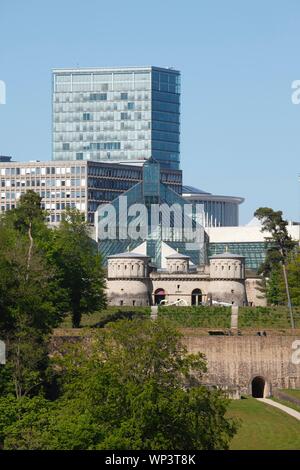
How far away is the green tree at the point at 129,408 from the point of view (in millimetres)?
80125

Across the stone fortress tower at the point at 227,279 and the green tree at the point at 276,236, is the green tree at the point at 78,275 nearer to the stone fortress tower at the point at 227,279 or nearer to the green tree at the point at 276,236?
the stone fortress tower at the point at 227,279

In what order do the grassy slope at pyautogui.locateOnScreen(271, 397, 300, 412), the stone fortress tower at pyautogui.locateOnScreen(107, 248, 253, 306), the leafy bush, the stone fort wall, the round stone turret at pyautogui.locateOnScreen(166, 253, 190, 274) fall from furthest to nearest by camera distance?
the round stone turret at pyautogui.locateOnScreen(166, 253, 190, 274) → the stone fortress tower at pyautogui.locateOnScreen(107, 248, 253, 306) → the leafy bush → the stone fort wall → the grassy slope at pyautogui.locateOnScreen(271, 397, 300, 412)

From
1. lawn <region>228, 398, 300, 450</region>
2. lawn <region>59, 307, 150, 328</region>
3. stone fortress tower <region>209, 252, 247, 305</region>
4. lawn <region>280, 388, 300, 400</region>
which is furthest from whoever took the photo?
stone fortress tower <region>209, 252, 247, 305</region>

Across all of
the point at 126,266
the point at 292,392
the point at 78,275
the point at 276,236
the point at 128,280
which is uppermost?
the point at 276,236

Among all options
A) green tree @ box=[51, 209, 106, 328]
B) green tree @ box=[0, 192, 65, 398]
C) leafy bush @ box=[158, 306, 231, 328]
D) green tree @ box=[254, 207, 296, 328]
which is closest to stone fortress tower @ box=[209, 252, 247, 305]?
green tree @ box=[254, 207, 296, 328]

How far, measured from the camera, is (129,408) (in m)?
84.6

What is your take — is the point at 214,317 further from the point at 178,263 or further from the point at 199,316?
the point at 178,263

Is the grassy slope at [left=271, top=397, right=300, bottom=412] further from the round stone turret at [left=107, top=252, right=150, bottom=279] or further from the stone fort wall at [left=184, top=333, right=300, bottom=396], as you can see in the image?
the round stone turret at [left=107, top=252, right=150, bottom=279]

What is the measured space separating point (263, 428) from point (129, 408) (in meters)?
17.5

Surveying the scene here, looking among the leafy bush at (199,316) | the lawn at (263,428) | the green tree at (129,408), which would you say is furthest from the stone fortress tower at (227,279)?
the green tree at (129,408)

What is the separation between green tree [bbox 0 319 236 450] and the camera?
80.1 metres

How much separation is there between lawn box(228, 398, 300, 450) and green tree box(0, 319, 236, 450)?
12.3ft

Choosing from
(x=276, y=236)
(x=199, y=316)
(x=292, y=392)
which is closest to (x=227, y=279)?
(x=276, y=236)

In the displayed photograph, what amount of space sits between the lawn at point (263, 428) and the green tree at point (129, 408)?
12.3 ft
